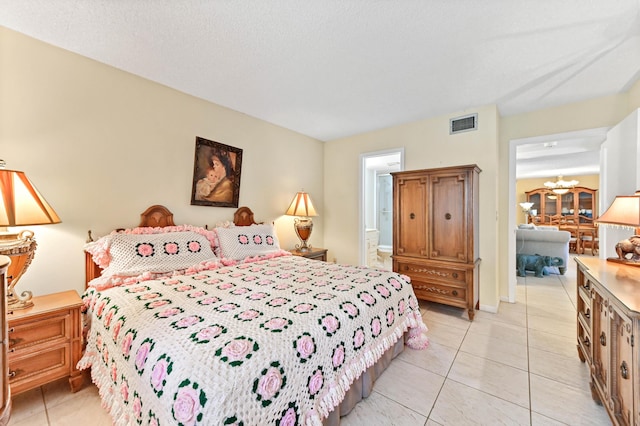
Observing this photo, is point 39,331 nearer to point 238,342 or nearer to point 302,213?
point 238,342

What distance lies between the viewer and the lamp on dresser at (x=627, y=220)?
1.67 m

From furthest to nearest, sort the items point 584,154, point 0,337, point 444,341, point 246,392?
point 584,154 < point 444,341 < point 246,392 < point 0,337

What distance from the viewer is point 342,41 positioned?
6.35 ft

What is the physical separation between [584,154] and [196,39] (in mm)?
7214

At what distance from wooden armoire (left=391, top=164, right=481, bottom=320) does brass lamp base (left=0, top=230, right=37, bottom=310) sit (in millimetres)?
3340

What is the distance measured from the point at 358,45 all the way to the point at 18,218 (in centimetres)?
254

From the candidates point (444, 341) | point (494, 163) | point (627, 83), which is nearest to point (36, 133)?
point (444, 341)

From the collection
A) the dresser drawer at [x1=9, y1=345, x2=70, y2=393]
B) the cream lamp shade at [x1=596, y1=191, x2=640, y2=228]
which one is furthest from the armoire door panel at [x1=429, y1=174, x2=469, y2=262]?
the dresser drawer at [x1=9, y1=345, x2=70, y2=393]

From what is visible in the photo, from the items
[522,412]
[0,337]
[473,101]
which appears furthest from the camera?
[473,101]

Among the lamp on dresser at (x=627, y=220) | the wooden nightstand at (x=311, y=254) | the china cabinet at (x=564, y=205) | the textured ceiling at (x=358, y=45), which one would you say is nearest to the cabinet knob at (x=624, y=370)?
the lamp on dresser at (x=627, y=220)

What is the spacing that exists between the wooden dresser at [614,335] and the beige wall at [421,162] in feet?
4.09

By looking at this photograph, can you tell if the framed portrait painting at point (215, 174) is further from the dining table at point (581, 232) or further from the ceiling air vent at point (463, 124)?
the dining table at point (581, 232)

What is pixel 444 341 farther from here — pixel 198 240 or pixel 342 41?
pixel 342 41

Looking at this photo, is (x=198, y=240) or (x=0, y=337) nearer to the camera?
(x=0, y=337)
